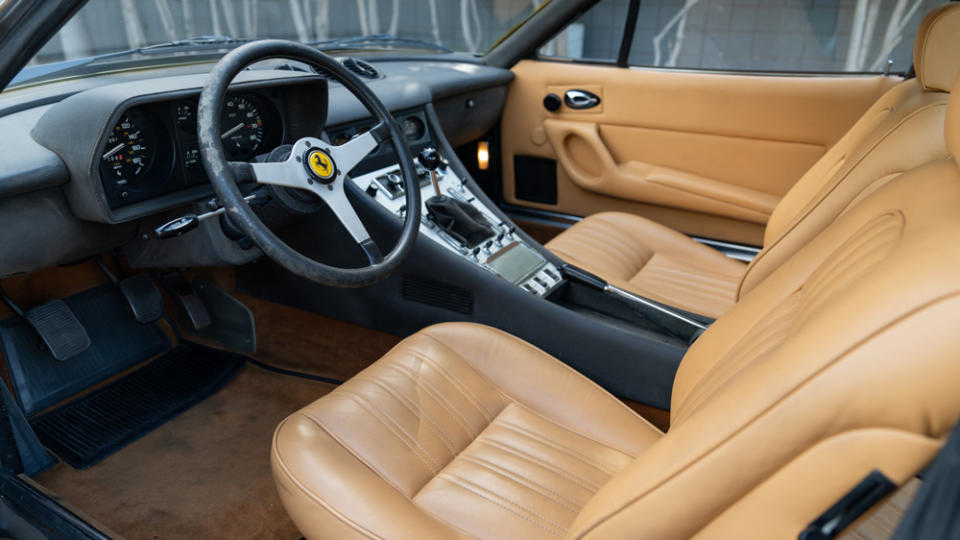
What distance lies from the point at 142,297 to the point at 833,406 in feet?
6.40

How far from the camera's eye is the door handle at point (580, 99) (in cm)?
257

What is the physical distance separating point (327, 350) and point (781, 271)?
1399mm

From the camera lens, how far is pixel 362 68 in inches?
86.8

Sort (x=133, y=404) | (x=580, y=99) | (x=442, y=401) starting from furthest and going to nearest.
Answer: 1. (x=580, y=99)
2. (x=133, y=404)
3. (x=442, y=401)

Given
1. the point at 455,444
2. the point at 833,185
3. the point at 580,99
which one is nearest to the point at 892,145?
the point at 833,185

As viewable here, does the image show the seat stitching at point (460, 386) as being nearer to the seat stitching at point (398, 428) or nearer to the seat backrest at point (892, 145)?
the seat stitching at point (398, 428)

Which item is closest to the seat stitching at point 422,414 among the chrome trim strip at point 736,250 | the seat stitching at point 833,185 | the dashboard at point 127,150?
the dashboard at point 127,150

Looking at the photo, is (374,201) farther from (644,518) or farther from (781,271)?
(644,518)

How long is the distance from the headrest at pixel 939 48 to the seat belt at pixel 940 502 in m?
0.86

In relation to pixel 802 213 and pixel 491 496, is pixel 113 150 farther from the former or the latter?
pixel 802 213

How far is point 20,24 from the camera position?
2.77ft

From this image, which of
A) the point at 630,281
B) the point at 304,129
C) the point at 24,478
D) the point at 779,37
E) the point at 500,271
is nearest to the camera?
the point at 24,478

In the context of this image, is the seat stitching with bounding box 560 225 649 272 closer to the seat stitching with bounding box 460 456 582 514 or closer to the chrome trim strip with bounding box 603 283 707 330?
the chrome trim strip with bounding box 603 283 707 330

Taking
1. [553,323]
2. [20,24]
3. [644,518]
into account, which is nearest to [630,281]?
[553,323]
